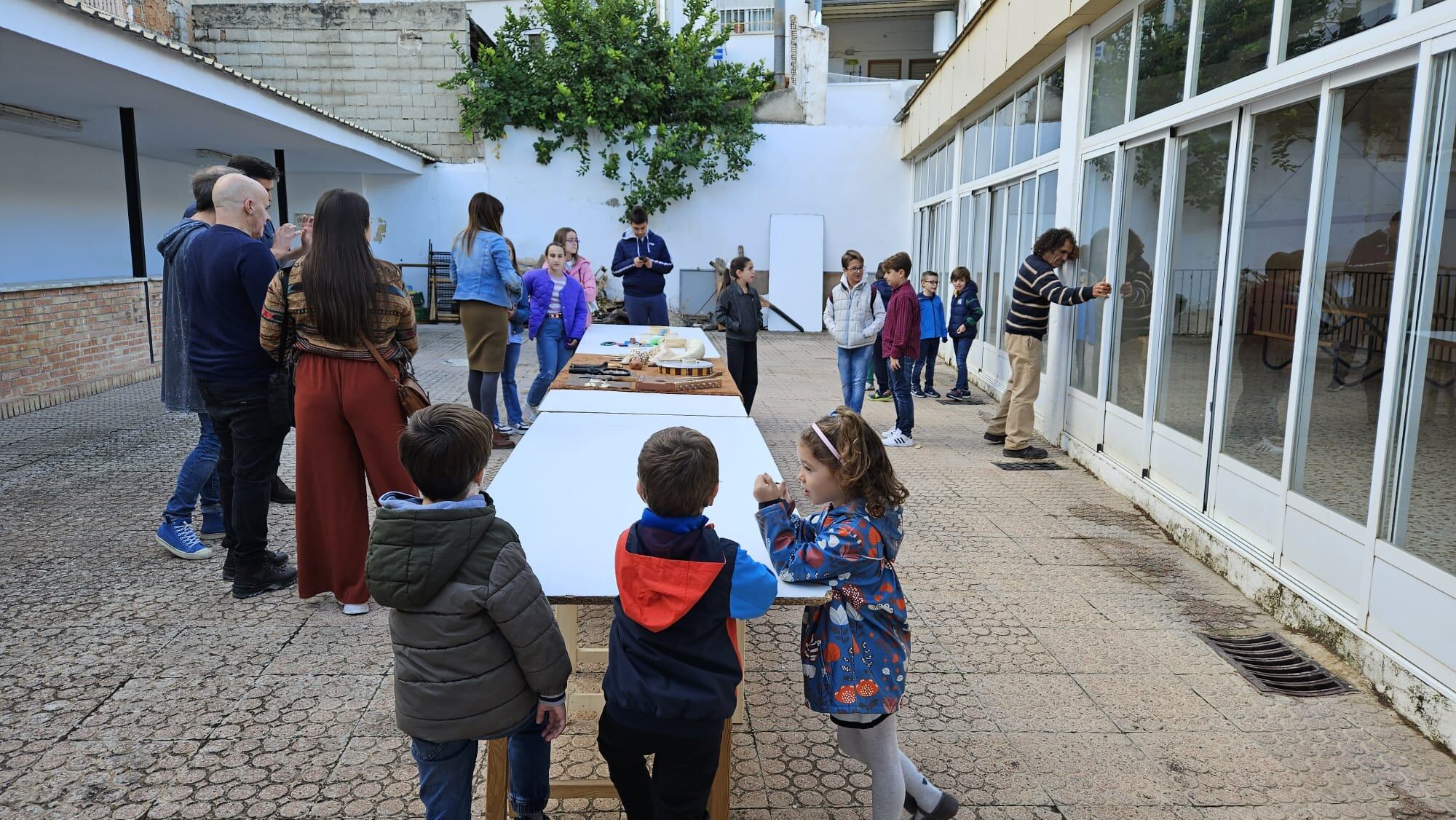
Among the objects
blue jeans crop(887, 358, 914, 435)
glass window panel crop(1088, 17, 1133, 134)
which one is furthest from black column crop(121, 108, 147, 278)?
glass window panel crop(1088, 17, 1133, 134)

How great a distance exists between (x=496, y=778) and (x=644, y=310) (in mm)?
6789

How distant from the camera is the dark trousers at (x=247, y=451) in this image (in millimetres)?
3730

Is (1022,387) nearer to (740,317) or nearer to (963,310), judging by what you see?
(740,317)

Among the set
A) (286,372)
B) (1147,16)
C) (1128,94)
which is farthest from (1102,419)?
(286,372)

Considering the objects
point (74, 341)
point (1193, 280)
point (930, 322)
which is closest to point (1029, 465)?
point (1193, 280)

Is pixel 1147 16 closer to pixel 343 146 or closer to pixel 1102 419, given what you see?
pixel 1102 419

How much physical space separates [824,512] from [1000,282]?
26.5 ft

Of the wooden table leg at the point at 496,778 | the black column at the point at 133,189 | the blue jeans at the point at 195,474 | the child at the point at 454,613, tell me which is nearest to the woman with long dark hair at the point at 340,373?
the blue jeans at the point at 195,474

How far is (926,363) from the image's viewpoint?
10.1 metres

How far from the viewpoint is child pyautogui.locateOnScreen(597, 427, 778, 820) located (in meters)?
1.93

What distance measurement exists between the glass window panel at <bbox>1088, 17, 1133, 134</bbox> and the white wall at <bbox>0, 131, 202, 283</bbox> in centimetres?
1012

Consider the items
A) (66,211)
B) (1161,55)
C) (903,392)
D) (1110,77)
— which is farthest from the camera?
(66,211)

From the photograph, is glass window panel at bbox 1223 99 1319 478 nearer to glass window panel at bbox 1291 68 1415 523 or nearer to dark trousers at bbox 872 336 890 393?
glass window panel at bbox 1291 68 1415 523

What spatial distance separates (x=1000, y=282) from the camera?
9.77 meters
